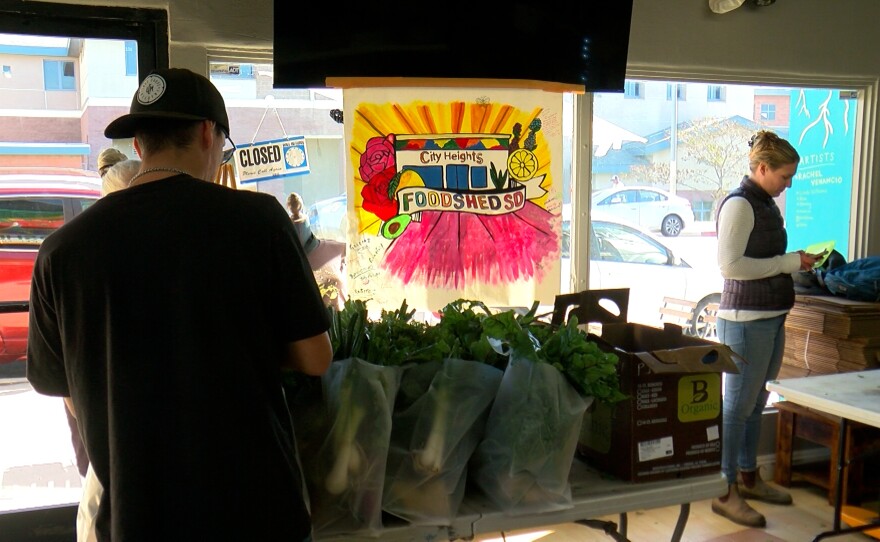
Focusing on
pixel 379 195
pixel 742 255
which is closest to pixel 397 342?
pixel 379 195

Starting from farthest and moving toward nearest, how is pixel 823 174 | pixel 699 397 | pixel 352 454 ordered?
pixel 823 174, pixel 699 397, pixel 352 454

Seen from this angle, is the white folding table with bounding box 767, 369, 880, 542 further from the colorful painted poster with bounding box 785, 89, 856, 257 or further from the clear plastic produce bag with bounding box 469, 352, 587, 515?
the colorful painted poster with bounding box 785, 89, 856, 257

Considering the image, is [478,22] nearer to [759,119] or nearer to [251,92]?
[251,92]

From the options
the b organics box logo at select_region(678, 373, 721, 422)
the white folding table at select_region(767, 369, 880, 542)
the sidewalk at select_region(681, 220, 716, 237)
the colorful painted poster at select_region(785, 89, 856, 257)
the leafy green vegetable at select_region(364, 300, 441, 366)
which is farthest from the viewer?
the colorful painted poster at select_region(785, 89, 856, 257)

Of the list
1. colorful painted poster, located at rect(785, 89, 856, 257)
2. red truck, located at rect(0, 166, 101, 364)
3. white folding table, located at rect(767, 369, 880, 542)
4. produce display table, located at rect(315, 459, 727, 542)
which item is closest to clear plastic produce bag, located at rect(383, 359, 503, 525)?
produce display table, located at rect(315, 459, 727, 542)

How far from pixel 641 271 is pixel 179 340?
2.70 m

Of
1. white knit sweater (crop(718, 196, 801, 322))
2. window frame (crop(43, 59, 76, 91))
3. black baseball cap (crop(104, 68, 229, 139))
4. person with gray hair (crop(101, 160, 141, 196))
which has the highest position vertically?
window frame (crop(43, 59, 76, 91))

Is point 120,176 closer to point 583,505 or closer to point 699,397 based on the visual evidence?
point 583,505

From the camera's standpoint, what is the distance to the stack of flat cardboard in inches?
133

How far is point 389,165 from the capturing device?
2.89 metres

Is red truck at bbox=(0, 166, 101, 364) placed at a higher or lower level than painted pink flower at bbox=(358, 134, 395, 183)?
lower

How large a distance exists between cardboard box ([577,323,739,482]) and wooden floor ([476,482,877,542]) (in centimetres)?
141

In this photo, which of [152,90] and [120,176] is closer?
[152,90]

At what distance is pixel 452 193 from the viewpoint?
2.96 m
